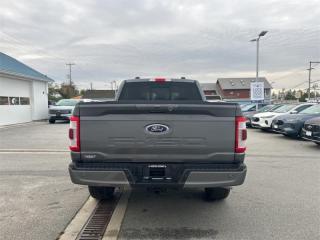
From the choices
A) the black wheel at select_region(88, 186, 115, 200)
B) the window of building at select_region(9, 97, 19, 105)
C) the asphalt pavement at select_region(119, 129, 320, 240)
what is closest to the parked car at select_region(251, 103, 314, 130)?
the asphalt pavement at select_region(119, 129, 320, 240)

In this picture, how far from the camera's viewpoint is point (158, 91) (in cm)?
662

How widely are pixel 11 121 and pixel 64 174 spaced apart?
53.9ft

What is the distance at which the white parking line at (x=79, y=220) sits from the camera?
414 cm

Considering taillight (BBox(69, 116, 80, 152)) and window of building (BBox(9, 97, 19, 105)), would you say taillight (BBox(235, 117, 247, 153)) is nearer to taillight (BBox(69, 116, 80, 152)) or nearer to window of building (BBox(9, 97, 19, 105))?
taillight (BBox(69, 116, 80, 152))

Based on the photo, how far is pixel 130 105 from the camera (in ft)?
13.2

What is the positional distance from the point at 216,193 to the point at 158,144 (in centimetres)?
184

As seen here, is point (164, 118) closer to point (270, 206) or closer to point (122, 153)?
point (122, 153)

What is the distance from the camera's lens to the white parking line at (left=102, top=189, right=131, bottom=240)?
4.13 metres

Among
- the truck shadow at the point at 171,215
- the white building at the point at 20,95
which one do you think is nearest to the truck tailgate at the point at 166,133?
the truck shadow at the point at 171,215

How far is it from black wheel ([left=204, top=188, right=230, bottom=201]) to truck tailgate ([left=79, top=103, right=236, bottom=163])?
1437 mm

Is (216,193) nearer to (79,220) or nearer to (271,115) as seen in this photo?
(79,220)

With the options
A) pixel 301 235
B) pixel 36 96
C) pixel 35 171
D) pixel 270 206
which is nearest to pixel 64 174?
pixel 35 171

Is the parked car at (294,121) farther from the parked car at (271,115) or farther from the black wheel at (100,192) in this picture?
the black wheel at (100,192)

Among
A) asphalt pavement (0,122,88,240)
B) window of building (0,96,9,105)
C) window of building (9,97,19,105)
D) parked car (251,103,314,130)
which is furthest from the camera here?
window of building (9,97,19,105)
